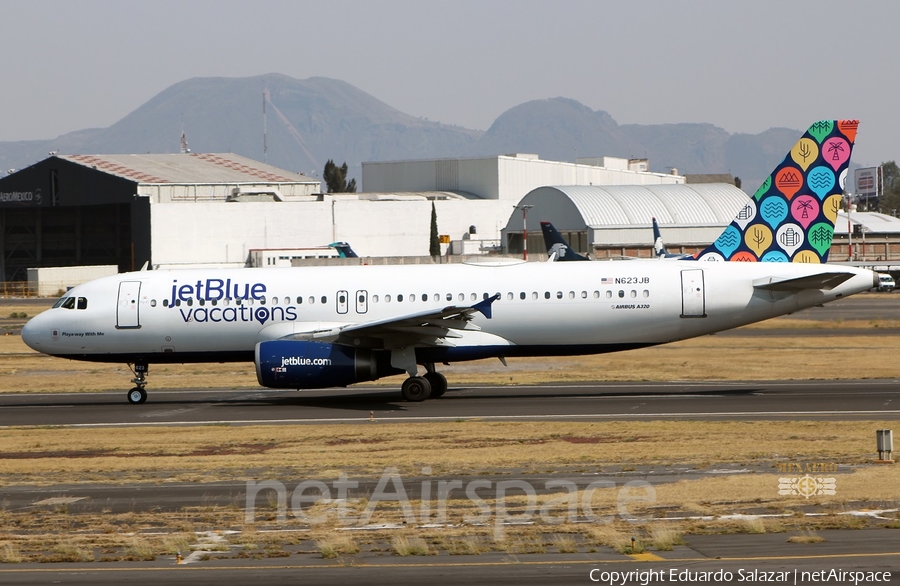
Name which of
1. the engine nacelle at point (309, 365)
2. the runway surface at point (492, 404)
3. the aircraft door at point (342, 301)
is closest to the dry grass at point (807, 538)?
the runway surface at point (492, 404)

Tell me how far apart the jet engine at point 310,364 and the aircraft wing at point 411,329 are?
0.45 metres

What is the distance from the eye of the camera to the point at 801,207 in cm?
3247

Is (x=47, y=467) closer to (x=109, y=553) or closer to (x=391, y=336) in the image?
(x=109, y=553)

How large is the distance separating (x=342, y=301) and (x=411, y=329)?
283 centimetres

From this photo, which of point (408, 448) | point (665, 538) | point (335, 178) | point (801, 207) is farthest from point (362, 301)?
point (335, 178)

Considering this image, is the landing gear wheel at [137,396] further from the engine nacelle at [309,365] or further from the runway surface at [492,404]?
the engine nacelle at [309,365]

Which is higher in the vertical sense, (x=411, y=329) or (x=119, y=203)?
(x=119, y=203)

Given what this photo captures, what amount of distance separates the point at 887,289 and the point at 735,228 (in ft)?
170

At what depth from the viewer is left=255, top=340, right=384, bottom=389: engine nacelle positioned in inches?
1123

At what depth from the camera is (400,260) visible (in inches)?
3302

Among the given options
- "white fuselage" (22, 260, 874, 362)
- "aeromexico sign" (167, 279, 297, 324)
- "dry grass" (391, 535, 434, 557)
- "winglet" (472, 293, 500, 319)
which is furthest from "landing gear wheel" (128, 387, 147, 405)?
"dry grass" (391, 535, 434, 557)

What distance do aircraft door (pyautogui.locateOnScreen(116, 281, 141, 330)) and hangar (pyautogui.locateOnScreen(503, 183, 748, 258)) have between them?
6600 centimetres

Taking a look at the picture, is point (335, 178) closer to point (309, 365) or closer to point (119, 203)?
point (119, 203)

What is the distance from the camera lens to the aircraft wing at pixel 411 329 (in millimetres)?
28375
